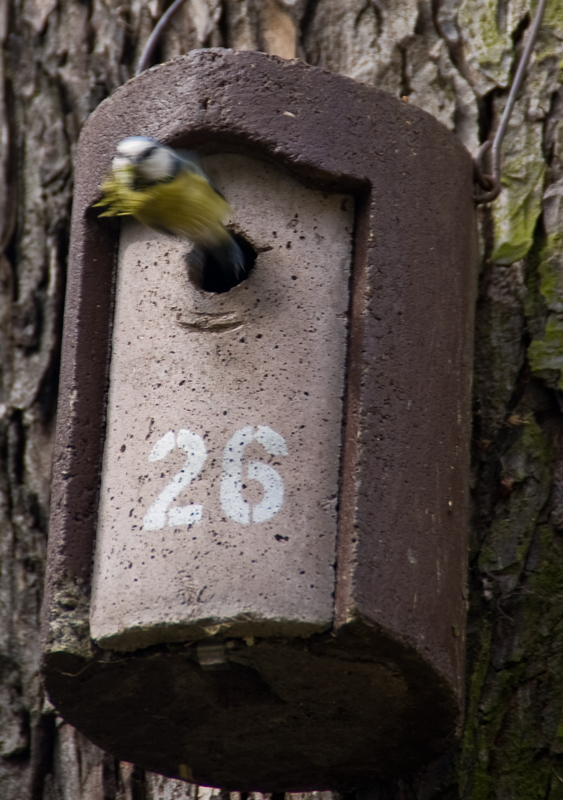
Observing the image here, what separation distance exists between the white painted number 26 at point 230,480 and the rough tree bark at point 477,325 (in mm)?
785

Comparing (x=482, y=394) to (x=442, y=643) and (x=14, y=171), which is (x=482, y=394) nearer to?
(x=442, y=643)

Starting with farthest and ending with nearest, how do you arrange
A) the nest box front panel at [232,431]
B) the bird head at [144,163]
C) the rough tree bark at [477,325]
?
1. the rough tree bark at [477,325]
2. the bird head at [144,163]
3. the nest box front panel at [232,431]

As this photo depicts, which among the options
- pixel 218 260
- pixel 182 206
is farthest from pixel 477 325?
pixel 182 206

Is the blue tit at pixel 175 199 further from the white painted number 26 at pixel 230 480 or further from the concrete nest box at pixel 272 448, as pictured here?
the white painted number 26 at pixel 230 480

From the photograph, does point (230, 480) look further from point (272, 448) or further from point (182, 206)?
point (182, 206)

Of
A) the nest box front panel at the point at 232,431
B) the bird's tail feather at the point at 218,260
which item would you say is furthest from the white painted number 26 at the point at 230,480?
the bird's tail feather at the point at 218,260

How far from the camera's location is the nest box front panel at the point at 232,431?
1869 millimetres

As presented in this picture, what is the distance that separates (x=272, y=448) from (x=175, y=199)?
51 cm

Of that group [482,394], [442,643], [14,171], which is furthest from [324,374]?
[14,171]

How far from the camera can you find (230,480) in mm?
1914

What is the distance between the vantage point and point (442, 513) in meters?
2.05

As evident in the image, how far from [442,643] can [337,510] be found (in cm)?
31

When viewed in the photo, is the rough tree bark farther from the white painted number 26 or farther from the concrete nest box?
the white painted number 26

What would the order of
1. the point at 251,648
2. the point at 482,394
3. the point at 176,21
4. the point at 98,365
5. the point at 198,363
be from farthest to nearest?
the point at 176,21
the point at 482,394
the point at 98,365
the point at 198,363
the point at 251,648
